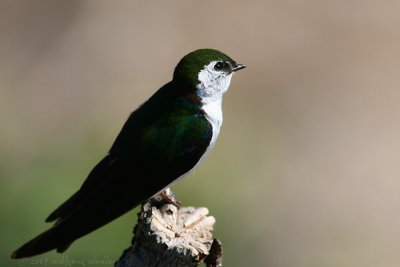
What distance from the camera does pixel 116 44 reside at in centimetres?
1330

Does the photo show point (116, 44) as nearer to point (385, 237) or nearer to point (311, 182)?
point (311, 182)

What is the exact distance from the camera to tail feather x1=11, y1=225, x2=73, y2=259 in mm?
5434

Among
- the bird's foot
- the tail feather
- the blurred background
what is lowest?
the tail feather

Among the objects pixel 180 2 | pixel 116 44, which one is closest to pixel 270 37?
pixel 180 2

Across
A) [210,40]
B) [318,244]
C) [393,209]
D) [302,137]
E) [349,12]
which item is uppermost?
[349,12]

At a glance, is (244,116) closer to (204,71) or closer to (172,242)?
(204,71)

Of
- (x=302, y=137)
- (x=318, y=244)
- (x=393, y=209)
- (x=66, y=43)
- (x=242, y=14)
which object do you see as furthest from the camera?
(x=242, y=14)

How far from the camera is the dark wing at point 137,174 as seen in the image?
6.00m

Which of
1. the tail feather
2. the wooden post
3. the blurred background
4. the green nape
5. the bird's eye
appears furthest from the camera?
the blurred background

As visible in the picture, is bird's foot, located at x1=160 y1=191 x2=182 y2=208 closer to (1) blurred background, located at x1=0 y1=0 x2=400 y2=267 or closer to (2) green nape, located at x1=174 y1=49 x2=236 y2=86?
(2) green nape, located at x1=174 y1=49 x2=236 y2=86

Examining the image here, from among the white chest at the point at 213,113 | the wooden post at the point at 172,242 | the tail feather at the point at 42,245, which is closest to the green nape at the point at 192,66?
the white chest at the point at 213,113

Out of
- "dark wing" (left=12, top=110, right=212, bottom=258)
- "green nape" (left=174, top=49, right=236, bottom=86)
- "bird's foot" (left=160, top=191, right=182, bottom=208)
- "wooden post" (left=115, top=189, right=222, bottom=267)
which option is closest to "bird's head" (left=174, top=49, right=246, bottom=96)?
"green nape" (left=174, top=49, right=236, bottom=86)

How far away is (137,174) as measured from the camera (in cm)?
604

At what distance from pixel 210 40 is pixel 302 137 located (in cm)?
230
